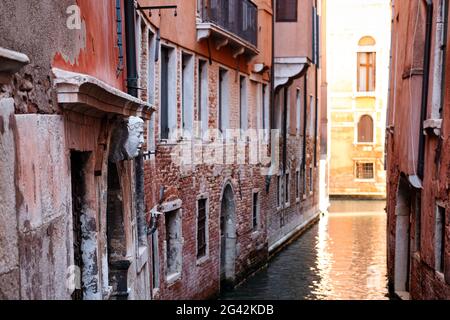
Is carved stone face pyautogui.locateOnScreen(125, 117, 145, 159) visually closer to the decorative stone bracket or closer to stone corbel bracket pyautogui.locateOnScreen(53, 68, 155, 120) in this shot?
stone corbel bracket pyautogui.locateOnScreen(53, 68, 155, 120)

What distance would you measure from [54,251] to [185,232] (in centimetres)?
765

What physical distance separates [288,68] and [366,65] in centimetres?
2049

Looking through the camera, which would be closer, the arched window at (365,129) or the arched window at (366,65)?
the arched window at (366,65)

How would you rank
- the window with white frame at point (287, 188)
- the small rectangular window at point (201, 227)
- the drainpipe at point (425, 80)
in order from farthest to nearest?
the window with white frame at point (287, 188) → the small rectangular window at point (201, 227) → the drainpipe at point (425, 80)

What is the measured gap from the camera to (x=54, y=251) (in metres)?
5.02

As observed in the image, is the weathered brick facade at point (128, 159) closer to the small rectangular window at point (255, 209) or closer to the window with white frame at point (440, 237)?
the small rectangular window at point (255, 209)

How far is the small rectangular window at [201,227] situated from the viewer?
13766 millimetres

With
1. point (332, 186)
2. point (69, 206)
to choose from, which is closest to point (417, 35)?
point (69, 206)

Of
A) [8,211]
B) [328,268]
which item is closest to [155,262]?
[8,211]

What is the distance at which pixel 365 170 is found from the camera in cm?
4006

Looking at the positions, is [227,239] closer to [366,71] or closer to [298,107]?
[298,107]

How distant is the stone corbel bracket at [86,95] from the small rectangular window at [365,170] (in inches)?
1335

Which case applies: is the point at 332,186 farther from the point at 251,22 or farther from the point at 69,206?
the point at 69,206

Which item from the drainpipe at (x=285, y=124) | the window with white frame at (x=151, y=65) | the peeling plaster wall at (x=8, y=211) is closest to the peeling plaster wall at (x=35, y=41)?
the peeling plaster wall at (x=8, y=211)
